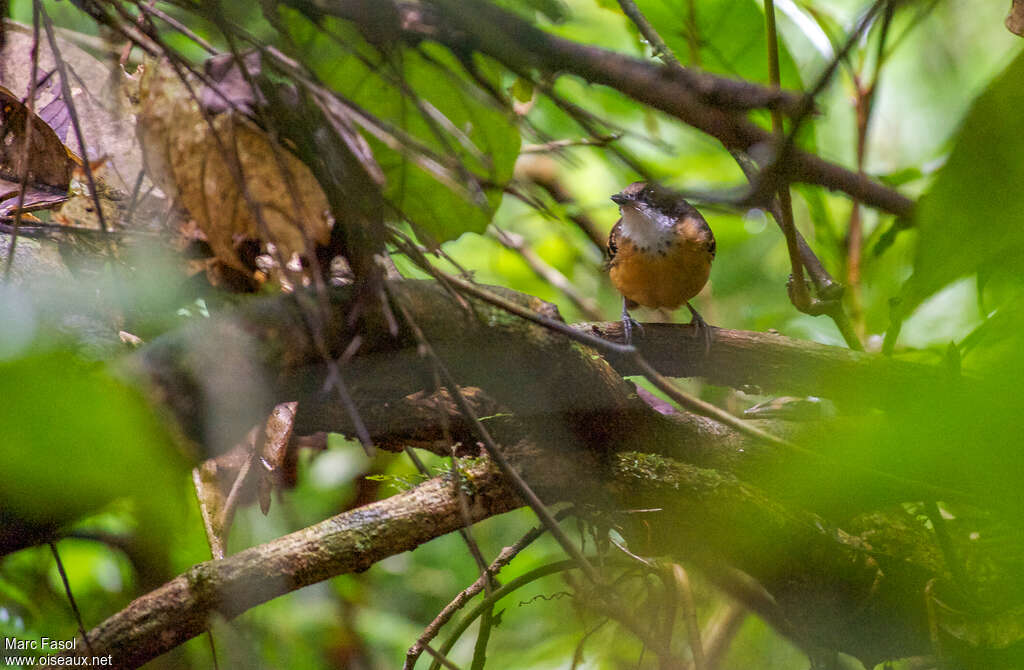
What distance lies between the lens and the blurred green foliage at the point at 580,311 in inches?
17.2

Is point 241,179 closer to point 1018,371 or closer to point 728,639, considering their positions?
point 1018,371

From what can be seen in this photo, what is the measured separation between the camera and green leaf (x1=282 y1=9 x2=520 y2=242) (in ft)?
4.13

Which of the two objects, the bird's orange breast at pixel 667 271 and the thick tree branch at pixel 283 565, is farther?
the bird's orange breast at pixel 667 271

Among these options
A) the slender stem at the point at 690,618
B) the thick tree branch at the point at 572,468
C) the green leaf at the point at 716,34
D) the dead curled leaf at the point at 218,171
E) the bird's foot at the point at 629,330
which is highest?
the green leaf at the point at 716,34

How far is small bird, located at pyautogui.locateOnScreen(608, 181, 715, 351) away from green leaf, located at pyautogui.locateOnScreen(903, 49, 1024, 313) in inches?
77.1

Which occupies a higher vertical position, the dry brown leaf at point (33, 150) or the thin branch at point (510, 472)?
the dry brown leaf at point (33, 150)

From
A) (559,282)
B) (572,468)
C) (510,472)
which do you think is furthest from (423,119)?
(559,282)

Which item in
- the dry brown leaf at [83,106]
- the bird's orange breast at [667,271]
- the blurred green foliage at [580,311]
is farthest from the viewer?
the bird's orange breast at [667,271]

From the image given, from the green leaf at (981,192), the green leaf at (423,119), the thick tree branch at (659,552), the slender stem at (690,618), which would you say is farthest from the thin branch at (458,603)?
the green leaf at (981,192)

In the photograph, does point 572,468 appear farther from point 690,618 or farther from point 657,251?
point 657,251

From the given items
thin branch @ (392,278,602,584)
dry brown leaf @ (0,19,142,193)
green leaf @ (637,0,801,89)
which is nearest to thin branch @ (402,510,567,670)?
thin branch @ (392,278,602,584)

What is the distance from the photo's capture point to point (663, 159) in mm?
3303

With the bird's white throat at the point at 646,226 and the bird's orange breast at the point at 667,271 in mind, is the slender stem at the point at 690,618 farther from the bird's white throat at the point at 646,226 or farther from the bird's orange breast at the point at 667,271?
the bird's white throat at the point at 646,226

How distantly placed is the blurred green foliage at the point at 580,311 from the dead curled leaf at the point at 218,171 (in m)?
0.16
